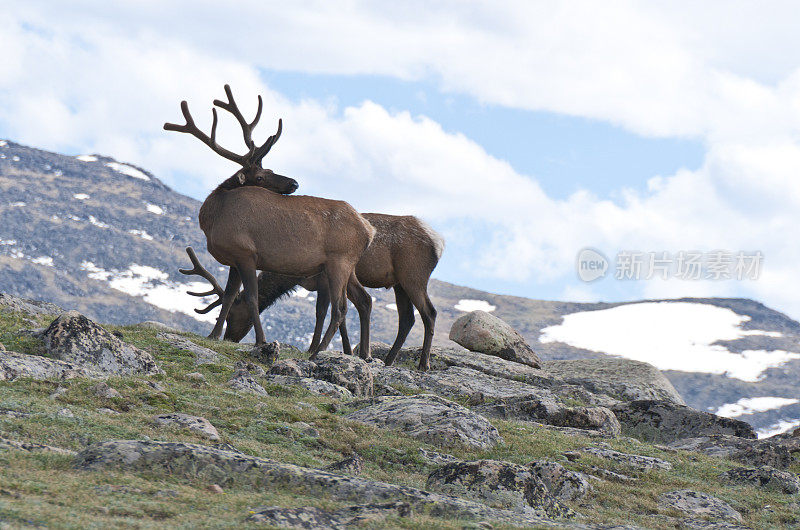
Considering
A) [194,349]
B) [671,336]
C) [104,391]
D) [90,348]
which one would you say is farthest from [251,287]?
[671,336]

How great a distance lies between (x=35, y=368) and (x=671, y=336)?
169m

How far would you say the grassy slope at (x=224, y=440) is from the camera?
740 cm

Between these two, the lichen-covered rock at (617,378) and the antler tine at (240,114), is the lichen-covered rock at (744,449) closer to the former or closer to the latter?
the lichen-covered rock at (617,378)

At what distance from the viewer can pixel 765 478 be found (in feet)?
49.0

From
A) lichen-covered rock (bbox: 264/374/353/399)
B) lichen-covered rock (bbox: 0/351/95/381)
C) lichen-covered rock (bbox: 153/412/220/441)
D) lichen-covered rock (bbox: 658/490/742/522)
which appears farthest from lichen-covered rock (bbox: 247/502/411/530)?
lichen-covered rock (bbox: 264/374/353/399)

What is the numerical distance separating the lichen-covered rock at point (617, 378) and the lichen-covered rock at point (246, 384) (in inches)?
631

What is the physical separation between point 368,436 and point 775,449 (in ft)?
33.5

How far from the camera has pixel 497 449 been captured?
14.2 metres

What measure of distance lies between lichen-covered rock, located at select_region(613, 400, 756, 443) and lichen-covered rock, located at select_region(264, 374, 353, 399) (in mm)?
9621

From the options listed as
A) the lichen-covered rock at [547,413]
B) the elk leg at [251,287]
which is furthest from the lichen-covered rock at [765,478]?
the elk leg at [251,287]

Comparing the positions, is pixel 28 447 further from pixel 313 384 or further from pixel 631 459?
pixel 631 459

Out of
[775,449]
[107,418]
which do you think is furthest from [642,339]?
[107,418]

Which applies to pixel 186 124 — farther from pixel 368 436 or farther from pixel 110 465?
pixel 110 465

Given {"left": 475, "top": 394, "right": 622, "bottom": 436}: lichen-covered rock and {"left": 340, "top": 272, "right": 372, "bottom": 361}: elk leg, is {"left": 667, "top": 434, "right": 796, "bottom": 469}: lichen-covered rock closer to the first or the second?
{"left": 475, "top": 394, "right": 622, "bottom": 436}: lichen-covered rock
